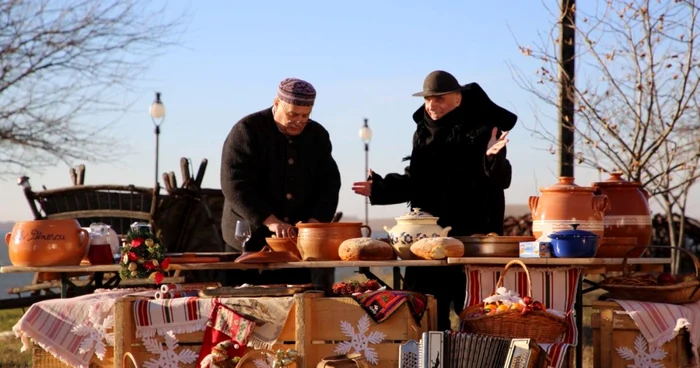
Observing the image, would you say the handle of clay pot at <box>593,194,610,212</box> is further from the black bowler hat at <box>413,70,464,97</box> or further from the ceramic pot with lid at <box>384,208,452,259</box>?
the black bowler hat at <box>413,70,464,97</box>

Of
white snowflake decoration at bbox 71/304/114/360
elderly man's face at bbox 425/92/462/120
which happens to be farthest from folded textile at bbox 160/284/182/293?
elderly man's face at bbox 425/92/462/120

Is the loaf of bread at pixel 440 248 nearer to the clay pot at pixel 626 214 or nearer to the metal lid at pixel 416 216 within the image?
the metal lid at pixel 416 216

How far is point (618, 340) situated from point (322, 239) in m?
1.63

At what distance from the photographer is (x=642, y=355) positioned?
537 centimetres

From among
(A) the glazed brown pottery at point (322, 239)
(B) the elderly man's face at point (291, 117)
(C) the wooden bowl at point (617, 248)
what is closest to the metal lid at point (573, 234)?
(C) the wooden bowl at point (617, 248)

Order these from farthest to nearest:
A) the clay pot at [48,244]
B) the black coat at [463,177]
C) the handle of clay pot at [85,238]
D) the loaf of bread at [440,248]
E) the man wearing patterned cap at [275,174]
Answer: the black coat at [463,177] < the man wearing patterned cap at [275,174] < the handle of clay pot at [85,238] < the clay pot at [48,244] < the loaf of bread at [440,248]

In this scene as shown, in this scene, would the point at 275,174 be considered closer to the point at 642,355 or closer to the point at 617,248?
the point at 617,248

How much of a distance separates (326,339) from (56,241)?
1.71m

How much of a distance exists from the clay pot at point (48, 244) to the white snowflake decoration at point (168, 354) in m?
0.85

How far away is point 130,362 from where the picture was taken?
18.0ft

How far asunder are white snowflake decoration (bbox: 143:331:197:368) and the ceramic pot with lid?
47.7 inches

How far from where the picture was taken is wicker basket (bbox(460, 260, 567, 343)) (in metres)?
5.23

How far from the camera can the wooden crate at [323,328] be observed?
5.30 metres

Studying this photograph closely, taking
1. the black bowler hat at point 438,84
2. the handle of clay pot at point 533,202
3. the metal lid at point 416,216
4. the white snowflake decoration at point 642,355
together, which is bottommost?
the white snowflake decoration at point 642,355
